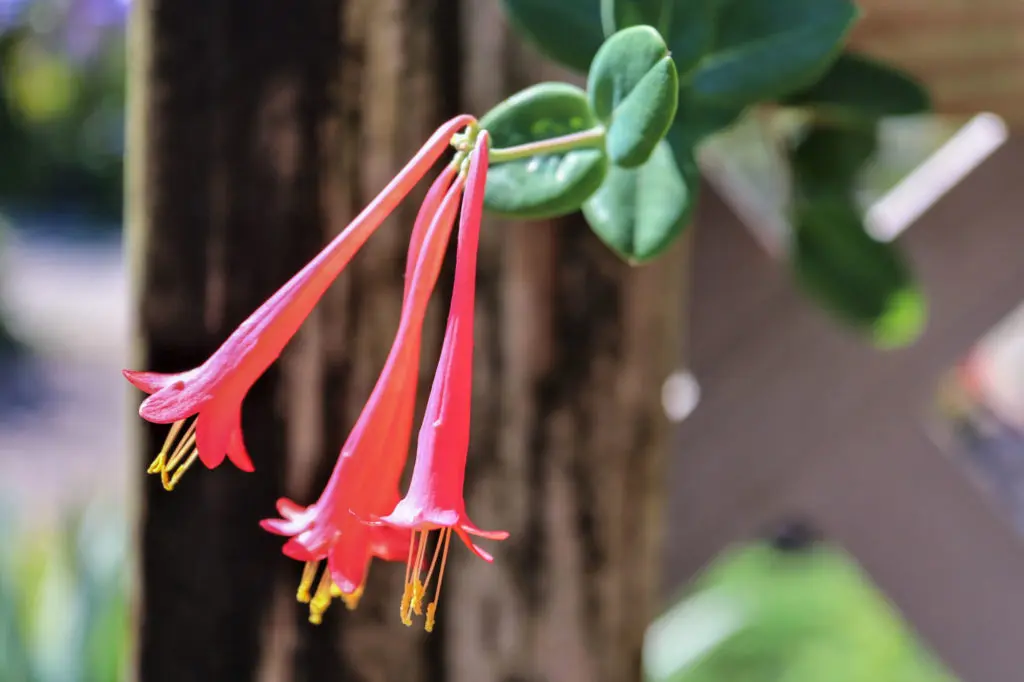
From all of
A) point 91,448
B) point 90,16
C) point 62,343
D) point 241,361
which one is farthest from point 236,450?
point 62,343

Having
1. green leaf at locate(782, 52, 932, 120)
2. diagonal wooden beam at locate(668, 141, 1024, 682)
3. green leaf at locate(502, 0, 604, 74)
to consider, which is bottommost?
diagonal wooden beam at locate(668, 141, 1024, 682)

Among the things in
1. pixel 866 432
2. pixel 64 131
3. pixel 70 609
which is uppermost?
pixel 866 432

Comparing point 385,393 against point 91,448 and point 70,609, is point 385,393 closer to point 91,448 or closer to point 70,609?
point 70,609

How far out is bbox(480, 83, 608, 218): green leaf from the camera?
30cm

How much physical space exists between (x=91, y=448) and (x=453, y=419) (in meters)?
3.58

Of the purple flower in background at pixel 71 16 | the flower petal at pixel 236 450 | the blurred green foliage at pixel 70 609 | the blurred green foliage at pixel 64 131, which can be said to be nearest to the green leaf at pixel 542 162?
the flower petal at pixel 236 450

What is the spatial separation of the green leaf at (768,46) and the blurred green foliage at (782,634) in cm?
86

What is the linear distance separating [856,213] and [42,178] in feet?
24.1

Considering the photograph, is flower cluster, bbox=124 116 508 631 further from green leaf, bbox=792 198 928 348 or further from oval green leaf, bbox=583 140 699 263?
green leaf, bbox=792 198 928 348

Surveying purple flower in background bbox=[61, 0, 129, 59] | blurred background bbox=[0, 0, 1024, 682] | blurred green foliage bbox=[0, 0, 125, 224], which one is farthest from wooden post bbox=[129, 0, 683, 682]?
blurred green foliage bbox=[0, 0, 125, 224]

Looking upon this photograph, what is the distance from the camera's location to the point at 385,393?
0.31 meters

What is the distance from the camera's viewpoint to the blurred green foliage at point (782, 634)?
118 centimetres

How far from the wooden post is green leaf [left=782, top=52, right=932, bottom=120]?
4.3 inches

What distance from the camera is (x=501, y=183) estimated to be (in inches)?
12.4
